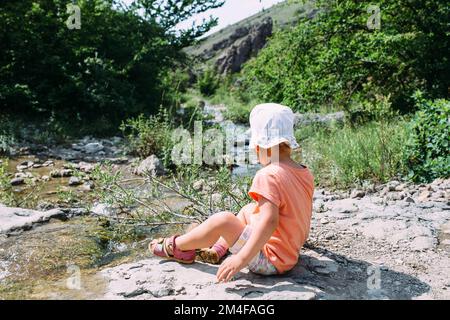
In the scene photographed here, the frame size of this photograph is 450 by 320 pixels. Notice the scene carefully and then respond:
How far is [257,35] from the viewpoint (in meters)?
27.5

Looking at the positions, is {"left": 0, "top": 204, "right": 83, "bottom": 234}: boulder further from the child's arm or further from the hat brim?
the hat brim

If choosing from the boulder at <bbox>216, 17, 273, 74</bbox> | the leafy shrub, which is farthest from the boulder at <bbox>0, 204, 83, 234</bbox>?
the boulder at <bbox>216, 17, 273, 74</bbox>

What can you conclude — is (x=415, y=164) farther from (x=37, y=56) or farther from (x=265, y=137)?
(x=37, y=56)

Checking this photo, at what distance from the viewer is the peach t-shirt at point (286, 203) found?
→ 2711 millimetres

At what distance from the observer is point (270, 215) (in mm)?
2662

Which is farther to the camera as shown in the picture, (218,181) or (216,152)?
(216,152)

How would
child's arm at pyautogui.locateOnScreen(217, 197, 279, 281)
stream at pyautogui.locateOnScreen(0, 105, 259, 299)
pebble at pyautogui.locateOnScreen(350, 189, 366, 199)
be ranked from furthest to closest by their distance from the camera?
1. pebble at pyautogui.locateOnScreen(350, 189, 366, 199)
2. stream at pyautogui.locateOnScreen(0, 105, 259, 299)
3. child's arm at pyautogui.locateOnScreen(217, 197, 279, 281)

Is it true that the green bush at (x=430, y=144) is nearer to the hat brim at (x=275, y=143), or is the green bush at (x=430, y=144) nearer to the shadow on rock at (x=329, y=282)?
the shadow on rock at (x=329, y=282)

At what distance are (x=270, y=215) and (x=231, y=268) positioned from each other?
359mm

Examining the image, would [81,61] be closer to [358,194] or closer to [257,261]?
[358,194]

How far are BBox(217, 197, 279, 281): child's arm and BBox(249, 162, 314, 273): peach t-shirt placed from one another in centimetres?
6

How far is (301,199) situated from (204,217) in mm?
1328

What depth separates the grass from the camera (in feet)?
18.8
